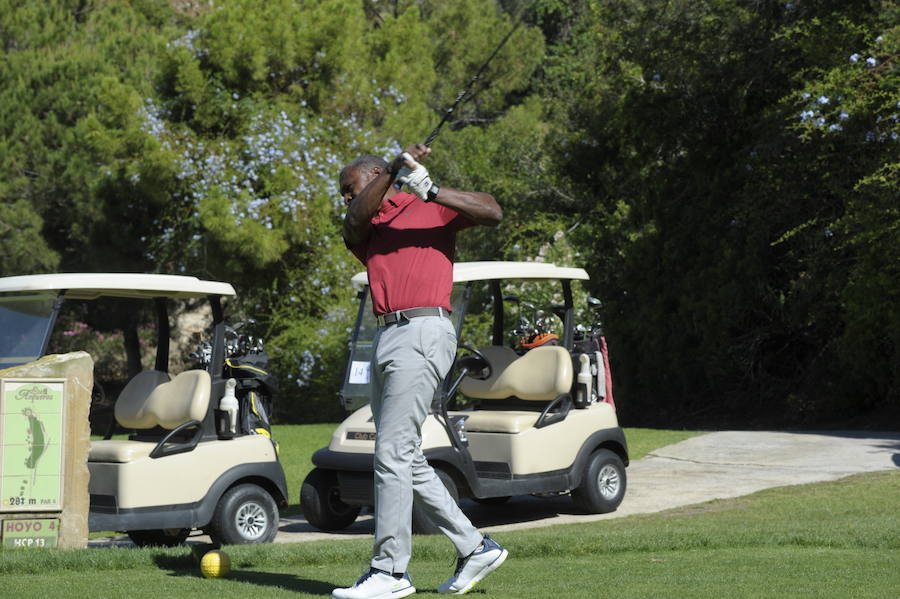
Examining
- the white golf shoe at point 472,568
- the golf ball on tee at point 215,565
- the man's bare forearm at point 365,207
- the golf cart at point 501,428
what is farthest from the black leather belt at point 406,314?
the golf cart at point 501,428

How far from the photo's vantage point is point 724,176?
17859mm

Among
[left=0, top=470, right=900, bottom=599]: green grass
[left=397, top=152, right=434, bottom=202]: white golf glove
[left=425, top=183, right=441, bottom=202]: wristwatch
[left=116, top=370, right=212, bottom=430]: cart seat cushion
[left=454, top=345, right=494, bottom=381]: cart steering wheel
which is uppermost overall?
[left=397, top=152, right=434, bottom=202]: white golf glove

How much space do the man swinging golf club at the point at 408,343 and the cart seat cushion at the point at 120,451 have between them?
2969 mm

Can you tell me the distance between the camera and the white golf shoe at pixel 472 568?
491 cm

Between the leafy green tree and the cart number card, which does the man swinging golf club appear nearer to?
the cart number card

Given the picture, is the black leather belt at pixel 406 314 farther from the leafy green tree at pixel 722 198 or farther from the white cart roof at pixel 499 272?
the leafy green tree at pixel 722 198

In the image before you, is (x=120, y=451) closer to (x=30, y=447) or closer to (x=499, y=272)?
(x=30, y=447)

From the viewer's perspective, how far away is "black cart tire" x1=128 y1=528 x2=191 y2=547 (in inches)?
323

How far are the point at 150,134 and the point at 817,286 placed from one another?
1096cm

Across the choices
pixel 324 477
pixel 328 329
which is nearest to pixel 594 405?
pixel 324 477

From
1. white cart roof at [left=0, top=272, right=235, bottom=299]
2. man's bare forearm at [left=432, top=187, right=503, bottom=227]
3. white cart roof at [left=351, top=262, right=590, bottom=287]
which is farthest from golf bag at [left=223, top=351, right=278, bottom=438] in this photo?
man's bare forearm at [left=432, top=187, right=503, bottom=227]

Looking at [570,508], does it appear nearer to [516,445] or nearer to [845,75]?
[516,445]

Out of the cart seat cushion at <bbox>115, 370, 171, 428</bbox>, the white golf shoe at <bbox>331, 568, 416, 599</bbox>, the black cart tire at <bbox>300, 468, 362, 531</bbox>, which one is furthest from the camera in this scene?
the black cart tire at <bbox>300, 468, 362, 531</bbox>

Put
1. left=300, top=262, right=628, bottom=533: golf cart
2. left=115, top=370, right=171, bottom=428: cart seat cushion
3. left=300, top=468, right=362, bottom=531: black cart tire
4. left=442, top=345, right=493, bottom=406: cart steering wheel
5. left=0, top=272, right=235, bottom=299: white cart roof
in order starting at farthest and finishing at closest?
1. left=300, top=468, right=362, bottom=531: black cart tire
2. left=442, top=345, right=493, bottom=406: cart steering wheel
3. left=300, top=262, right=628, bottom=533: golf cart
4. left=115, top=370, right=171, bottom=428: cart seat cushion
5. left=0, top=272, right=235, bottom=299: white cart roof
